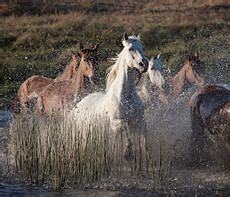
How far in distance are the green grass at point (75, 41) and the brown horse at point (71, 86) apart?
6.74 m

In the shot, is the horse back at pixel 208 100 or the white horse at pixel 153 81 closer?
Result: the horse back at pixel 208 100

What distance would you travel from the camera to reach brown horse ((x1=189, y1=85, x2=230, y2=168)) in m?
10.3

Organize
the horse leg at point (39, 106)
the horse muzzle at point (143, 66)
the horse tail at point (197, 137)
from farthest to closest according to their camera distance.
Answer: the horse leg at point (39, 106)
the horse tail at point (197, 137)
the horse muzzle at point (143, 66)

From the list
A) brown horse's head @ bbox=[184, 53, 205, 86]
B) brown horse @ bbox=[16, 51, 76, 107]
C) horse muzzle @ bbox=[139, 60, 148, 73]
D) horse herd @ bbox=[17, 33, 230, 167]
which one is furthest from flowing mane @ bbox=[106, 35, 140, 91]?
brown horse's head @ bbox=[184, 53, 205, 86]

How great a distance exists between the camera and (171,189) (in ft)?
28.6

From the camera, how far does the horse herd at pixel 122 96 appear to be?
9.97m

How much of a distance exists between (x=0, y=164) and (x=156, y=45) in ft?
61.3

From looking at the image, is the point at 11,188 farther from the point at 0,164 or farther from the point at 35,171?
the point at 0,164

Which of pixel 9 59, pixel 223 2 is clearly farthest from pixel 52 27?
pixel 223 2

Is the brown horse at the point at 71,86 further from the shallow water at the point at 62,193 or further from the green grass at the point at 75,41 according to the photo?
the green grass at the point at 75,41

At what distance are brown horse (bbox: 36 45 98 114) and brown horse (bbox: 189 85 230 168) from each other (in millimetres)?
1796

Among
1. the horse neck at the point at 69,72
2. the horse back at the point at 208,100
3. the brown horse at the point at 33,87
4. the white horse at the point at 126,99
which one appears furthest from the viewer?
the brown horse at the point at 33,87

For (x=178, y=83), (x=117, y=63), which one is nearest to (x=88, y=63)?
(x=117, y=63)

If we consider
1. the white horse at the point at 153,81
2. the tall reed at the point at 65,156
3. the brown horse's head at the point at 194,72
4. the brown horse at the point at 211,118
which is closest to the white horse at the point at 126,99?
the tall reed at the point at 65,156
